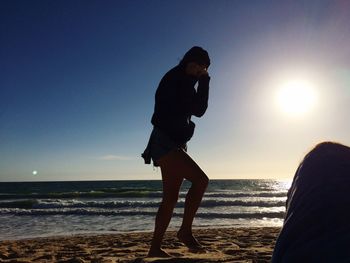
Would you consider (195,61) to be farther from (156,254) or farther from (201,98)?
(156,254)

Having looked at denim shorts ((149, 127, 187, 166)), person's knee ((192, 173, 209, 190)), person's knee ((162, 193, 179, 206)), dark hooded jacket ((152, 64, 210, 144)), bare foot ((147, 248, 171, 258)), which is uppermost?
dark hooded jacket ((152, 64, 210, 144))

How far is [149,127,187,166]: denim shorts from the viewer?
3934 mm

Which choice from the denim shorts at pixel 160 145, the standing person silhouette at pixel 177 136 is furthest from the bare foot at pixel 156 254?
the denim shorts at pixel 160 145

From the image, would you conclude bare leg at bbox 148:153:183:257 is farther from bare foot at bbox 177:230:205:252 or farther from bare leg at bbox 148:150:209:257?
bare foot at bbox 177:230:205:252

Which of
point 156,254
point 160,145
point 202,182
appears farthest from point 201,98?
point 156,254

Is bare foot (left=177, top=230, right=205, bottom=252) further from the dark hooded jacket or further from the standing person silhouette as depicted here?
the dark hooded jacket

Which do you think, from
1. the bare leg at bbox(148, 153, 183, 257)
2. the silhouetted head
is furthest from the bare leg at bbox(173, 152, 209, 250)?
the silhouetted head

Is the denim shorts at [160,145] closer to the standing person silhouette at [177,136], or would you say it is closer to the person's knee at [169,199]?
the standing person silhouette at [177,136]

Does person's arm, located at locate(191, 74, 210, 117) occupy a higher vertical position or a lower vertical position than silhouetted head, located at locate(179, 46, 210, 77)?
lower

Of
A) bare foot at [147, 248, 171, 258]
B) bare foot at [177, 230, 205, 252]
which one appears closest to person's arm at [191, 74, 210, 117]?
bare foot at [177, 230, 205, 252]

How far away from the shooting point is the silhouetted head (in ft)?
13.2

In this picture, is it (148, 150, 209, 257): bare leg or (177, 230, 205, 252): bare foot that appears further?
(177, 230, 205, 252): bare foot

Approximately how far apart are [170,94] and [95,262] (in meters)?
2.22

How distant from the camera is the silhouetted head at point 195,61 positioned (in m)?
4.02
